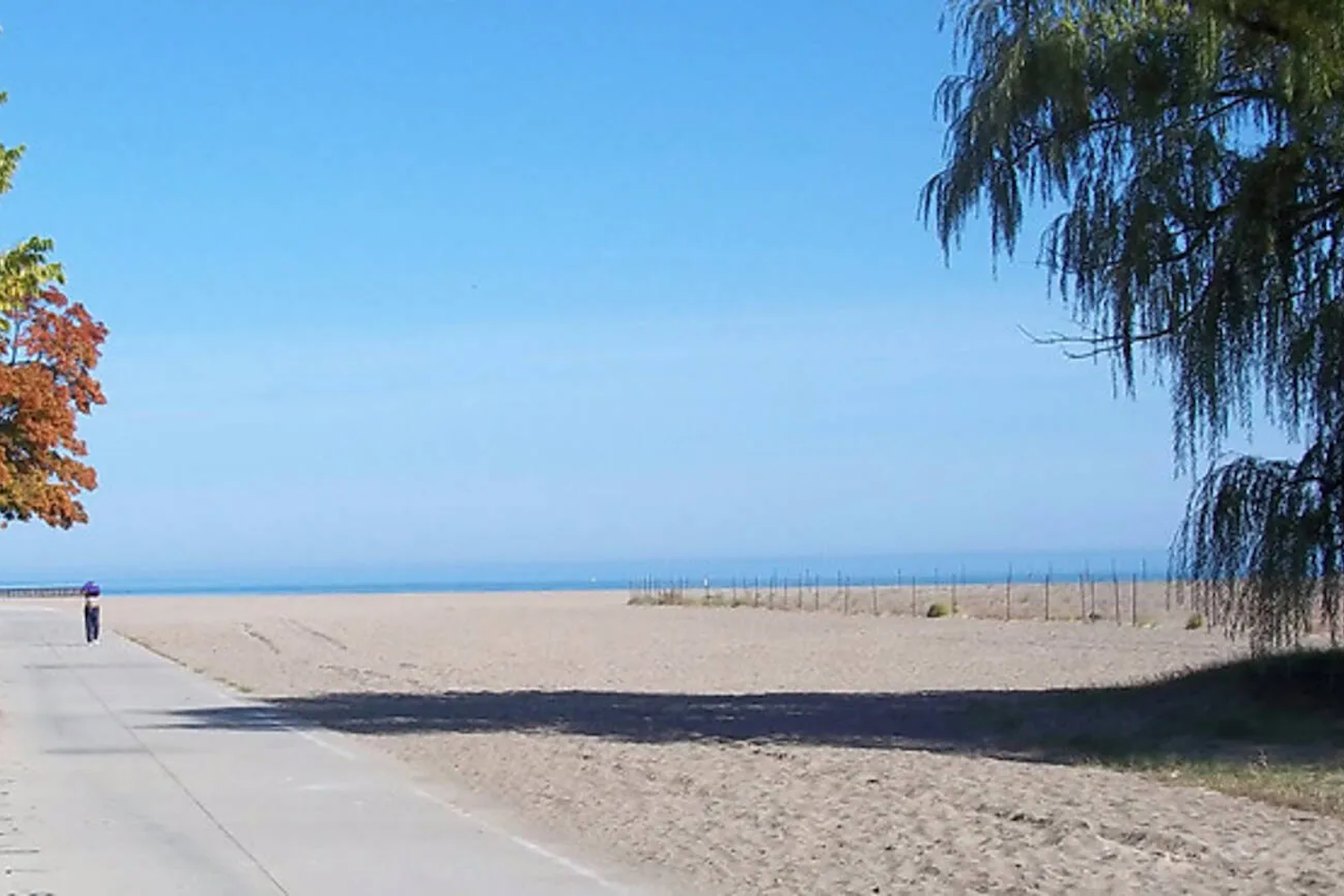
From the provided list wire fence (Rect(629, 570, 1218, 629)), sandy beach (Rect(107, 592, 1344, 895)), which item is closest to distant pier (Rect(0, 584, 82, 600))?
wire fence (Rect(629, 570, 1218, 629))

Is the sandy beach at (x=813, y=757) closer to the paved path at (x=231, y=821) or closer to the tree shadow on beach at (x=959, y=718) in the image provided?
the tree shadow on beach at (x=959, y=718)

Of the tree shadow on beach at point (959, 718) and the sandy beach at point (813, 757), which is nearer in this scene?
the sandy beach at point (813, 757)

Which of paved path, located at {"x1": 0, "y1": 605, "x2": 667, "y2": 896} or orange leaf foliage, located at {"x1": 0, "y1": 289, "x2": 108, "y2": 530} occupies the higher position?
orange leaf foliage, located at {"x1": 0, "y1": 289, "x2": 108, "y2": 530}

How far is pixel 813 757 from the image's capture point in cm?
1792

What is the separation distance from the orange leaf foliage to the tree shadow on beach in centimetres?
733

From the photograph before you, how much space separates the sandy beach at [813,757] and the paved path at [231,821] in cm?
81

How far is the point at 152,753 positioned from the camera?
1919cm

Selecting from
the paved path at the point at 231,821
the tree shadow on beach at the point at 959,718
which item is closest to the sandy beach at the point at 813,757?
the tree shadow on beach at the point at 959,718

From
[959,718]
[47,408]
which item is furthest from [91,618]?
[959,718]

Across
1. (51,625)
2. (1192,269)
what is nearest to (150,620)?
(51,625)

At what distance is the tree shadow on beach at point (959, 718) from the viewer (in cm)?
1831

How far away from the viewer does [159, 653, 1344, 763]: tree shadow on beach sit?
721 inches

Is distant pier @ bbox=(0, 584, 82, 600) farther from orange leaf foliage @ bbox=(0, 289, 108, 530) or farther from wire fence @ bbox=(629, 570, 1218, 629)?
orange leaf foliage @ bbox=(0, 289, 108, 530)

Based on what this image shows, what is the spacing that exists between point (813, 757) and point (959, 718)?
14.3ft
